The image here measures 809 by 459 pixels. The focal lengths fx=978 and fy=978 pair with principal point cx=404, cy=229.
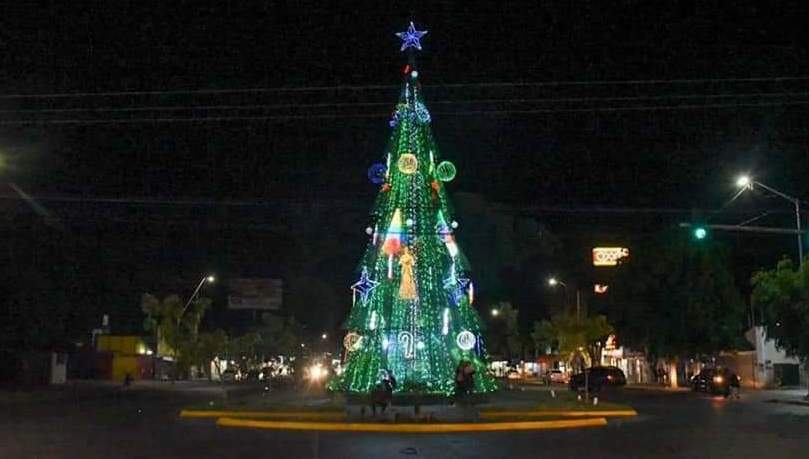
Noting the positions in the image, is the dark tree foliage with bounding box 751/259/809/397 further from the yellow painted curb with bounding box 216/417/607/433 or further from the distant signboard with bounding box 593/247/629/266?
the distant signboard with bounding box 593/247/629/266

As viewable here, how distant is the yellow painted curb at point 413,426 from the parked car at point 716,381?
21.9 m

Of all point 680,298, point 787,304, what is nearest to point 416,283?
point 787,304

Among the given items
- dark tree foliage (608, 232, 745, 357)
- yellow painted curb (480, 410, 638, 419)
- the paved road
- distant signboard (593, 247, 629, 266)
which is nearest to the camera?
the paved road

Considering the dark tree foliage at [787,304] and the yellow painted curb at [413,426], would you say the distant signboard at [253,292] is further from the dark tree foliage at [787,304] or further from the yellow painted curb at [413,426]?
the yellow painted curb at [413,426]

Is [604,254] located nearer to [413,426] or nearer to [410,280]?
[410,280]

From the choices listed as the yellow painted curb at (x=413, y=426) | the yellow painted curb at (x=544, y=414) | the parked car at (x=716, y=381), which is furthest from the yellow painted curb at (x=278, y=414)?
the parked car at (x=716, y=381)

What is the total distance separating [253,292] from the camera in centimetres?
6162

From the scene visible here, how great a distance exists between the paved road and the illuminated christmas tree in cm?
679

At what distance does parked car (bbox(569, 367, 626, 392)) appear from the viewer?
53875 millimetres

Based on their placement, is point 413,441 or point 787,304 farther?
point 787,304

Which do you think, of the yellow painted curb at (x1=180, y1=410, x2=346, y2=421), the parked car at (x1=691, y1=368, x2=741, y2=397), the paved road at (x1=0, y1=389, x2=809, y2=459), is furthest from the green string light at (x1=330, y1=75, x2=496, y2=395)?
the parked car at (x1=691, y1=368, x2=741, y2=397)

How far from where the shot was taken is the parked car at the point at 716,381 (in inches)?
1847

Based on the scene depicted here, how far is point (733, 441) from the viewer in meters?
20.9

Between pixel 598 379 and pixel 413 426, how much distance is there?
32.9 m
